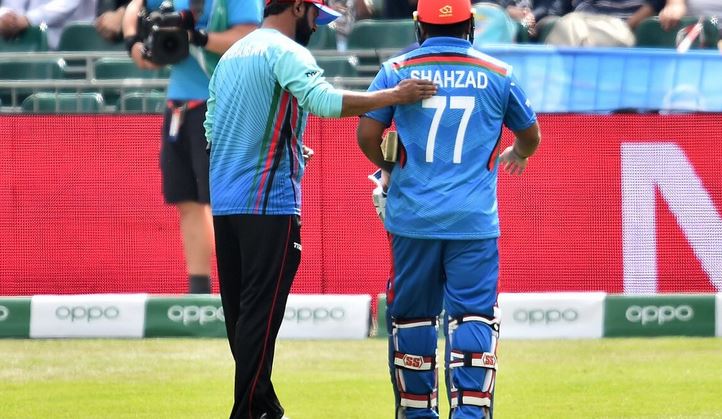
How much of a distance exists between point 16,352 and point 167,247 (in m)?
1.45

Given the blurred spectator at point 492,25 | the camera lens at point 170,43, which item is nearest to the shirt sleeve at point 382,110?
the camera lens at point 170,43

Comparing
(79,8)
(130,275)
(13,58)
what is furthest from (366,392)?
(79,8)

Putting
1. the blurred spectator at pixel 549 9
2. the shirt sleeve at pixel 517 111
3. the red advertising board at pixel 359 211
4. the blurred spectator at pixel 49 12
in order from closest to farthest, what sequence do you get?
the shirt sleeve at pixel 517 111 < the red advertising board at pixel 359 211 < the blurred spectator at pixel 549 9 < the blurred spectator at pixel 49 12

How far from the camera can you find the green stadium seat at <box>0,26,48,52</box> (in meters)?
14.2

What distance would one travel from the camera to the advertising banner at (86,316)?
34.8 feet

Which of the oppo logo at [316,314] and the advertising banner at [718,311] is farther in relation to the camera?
the oppo logo at [316,314]

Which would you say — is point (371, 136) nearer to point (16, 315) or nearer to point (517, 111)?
point (517, 111)

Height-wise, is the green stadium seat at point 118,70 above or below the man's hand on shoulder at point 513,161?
below

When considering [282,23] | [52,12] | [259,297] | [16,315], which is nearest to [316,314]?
[16,315]

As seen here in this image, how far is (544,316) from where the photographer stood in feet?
34.4

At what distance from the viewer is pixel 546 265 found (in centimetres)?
1085

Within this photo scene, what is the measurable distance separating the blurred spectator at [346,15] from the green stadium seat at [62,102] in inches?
102

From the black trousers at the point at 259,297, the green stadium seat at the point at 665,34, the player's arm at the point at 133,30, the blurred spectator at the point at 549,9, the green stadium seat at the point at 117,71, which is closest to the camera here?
the black trousers at the point at 259,297

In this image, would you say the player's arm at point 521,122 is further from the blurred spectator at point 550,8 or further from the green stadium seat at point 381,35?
the blurred spectator at point 550,8
